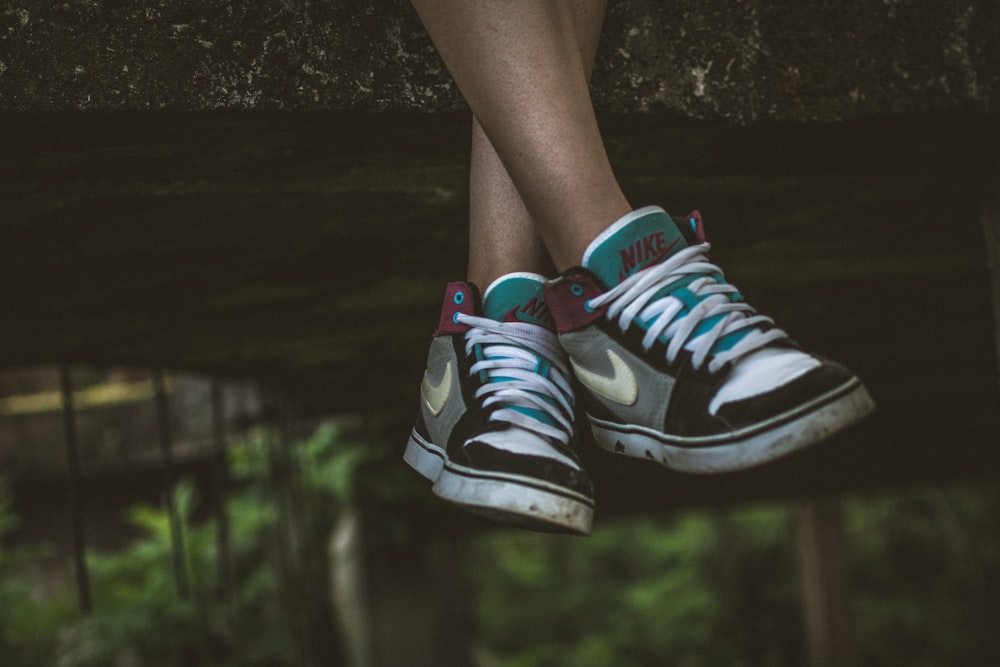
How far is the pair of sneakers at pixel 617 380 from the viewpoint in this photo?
1087mm

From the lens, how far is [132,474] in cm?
691

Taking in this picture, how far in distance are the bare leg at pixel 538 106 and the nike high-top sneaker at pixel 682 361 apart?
55mm

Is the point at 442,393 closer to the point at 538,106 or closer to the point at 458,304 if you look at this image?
the point at 458,304

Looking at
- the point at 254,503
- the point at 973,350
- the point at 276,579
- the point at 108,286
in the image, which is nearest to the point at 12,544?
the point at 254,503

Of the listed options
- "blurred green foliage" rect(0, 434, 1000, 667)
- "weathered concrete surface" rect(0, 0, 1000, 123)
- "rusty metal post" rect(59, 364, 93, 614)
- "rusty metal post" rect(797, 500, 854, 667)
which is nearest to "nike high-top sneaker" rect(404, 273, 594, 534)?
→ "weathered concrete surface" rect(0, 0, 1000, 123)

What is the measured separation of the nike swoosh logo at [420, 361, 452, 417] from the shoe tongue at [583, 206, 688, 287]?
294 millimetres

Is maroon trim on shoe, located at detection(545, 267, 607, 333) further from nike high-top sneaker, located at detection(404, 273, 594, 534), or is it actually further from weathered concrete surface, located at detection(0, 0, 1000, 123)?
weathered concrete surface, located at detection(0, 0, 1000, 123)

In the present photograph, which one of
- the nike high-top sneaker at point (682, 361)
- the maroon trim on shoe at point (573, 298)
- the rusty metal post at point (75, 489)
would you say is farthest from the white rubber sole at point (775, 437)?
the rusty metal post at point (75, 489)

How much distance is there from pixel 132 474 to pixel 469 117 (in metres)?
6.49

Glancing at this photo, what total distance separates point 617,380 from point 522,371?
0.15 metres

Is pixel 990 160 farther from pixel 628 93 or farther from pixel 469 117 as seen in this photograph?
pixel 469 117

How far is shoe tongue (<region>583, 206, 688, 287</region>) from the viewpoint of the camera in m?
1.16

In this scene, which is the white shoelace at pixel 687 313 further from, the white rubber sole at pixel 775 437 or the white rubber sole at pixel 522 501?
the white rubber sole at pixel 522 501

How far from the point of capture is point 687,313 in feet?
3.83
